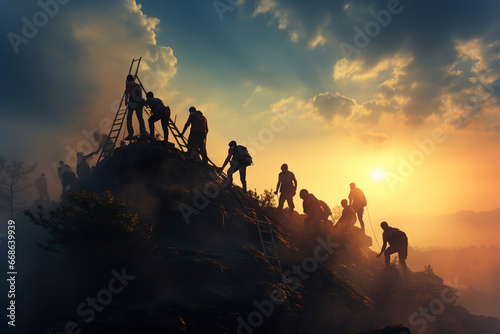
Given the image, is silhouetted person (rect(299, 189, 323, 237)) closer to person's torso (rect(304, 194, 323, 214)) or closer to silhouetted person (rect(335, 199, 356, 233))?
person's torso (rect(304, 194, 323, 214))

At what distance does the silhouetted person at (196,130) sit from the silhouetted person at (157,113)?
43.1 inches

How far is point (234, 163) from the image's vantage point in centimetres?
1573

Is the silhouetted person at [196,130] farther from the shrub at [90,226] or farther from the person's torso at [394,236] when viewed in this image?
the person's torso at [394,236]

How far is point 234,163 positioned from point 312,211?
17.1 ft

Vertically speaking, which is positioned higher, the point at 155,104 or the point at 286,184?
the point at 155,104

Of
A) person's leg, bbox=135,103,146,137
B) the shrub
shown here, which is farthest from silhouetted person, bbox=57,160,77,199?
the shrub

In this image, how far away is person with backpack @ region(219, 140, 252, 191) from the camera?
15656 millimetres

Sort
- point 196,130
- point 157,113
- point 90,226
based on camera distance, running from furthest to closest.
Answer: point 196,130 < point 157,113 < point 90,226

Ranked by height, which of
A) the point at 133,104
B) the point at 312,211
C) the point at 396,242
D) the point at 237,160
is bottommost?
the point at 396,242

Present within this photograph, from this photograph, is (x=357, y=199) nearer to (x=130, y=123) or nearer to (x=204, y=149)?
(x=204, y=149)

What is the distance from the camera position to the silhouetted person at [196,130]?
50.3ft

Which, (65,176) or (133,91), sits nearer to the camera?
(133,91)

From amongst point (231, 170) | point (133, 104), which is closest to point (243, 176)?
point (231, 170)

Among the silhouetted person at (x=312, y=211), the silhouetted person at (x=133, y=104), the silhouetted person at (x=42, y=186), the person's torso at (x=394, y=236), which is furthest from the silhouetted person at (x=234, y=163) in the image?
the silhouetted person at (x=42, y=186)
